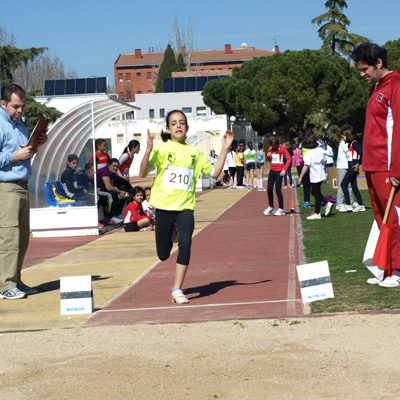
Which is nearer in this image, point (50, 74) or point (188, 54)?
point (50, 74)

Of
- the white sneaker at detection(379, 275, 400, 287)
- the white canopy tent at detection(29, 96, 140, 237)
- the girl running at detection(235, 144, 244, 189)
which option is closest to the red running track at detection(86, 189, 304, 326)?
the white sneaker at detection(379, 275, 400, 287)

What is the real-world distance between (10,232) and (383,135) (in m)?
4.12

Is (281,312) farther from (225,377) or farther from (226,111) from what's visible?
→ (226,111)

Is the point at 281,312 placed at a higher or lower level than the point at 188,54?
lower

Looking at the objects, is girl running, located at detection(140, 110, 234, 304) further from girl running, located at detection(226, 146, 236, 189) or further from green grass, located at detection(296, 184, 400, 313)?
girl running, located at detection(226, 146, 236, 189)

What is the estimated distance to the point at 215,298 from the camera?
7.75 metres

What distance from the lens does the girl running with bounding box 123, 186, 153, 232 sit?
1567 cm

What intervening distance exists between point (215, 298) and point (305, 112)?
183ft

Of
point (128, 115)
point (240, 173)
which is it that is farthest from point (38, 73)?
point (240, 173)

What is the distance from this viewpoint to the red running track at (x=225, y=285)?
6965 mm

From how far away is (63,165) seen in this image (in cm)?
1755

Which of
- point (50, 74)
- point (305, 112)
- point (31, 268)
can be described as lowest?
point (31, 268)

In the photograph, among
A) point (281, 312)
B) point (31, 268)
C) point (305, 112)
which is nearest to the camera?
point (281, 312)

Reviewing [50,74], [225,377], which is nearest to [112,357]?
[225,377]
